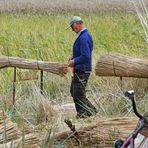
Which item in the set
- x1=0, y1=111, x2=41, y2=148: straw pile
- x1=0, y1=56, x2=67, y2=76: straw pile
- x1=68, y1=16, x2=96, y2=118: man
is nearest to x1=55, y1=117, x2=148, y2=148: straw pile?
x1=0, y1=111, x2=41, y2=148: straw pile

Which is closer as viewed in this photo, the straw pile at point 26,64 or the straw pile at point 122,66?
the straw pile at point 122,66

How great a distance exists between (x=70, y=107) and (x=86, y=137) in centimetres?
319

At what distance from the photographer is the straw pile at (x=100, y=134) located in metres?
4.02

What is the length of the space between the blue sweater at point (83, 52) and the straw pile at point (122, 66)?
146 centimetres

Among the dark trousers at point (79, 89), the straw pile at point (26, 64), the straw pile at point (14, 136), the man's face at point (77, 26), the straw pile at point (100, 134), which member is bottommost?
the dark trousers at point (79, 89)

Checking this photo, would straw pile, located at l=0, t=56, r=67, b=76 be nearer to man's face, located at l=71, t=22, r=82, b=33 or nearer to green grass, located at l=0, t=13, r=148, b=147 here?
green grass, located at l=0, t=13, r=148, b=147

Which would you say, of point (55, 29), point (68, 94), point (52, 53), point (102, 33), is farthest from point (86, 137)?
point (55, 29)

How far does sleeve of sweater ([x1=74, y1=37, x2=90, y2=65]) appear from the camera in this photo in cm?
757

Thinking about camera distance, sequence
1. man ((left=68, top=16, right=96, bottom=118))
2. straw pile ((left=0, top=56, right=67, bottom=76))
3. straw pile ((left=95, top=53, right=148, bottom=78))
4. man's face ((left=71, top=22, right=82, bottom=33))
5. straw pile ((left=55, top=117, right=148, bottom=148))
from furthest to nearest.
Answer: man's face ((left=71, top=22, right=82, bottom=33)), man ((left=68, top=16, right=96, bottom=118)), straw pile ((left=0, top=56, right=67, bottom=76)), straw pile ((left=95, top=53, right=148, bottom=78)), straw pile ((left=55, top=117, right=148, bottom=148))

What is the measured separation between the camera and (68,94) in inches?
316

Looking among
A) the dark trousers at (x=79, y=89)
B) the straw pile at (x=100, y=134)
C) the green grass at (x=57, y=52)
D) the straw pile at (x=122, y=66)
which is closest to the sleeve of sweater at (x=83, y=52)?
the dark trousers at (x=79, y=89)

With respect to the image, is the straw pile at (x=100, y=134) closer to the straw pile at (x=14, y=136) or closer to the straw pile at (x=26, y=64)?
the straw pile at (x=14, y=136)

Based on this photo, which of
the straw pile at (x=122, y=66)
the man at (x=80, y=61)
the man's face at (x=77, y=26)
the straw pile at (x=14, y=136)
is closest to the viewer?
the straw pile at (x=14, y=136)

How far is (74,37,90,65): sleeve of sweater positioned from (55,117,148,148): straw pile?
338cm
